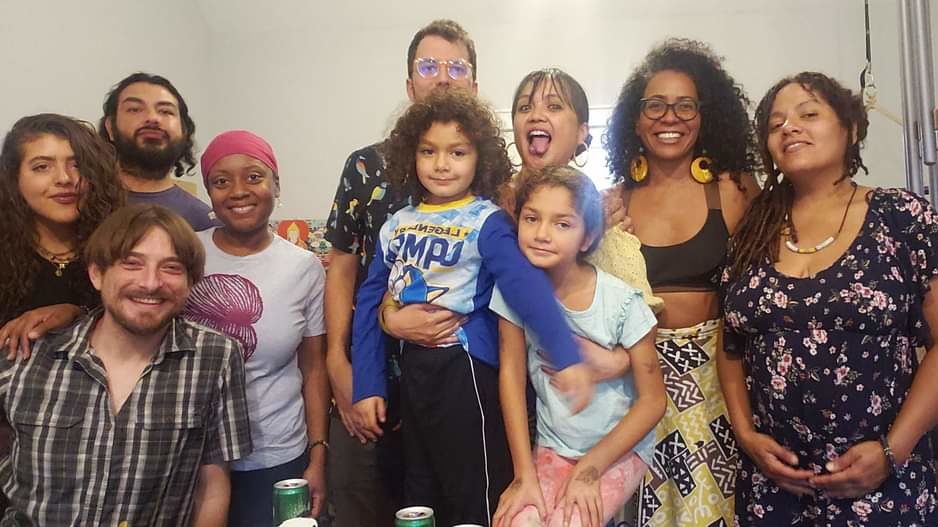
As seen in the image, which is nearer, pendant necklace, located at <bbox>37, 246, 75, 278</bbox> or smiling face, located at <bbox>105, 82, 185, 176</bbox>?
pendant necklace, located at <bbox>37, 246, 75, 278</bbox>

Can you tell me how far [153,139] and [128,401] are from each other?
0.47 metres

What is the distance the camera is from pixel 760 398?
898 millimetres

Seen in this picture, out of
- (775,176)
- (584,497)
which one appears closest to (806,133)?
(775,176)

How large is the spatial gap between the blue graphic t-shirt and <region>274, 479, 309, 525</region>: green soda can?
203mm

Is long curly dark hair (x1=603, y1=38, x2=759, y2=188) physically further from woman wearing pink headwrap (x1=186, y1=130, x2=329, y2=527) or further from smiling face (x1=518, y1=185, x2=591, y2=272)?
woman wearing pink headwrap (x1=186, y1=130, x2=329, y2=527)

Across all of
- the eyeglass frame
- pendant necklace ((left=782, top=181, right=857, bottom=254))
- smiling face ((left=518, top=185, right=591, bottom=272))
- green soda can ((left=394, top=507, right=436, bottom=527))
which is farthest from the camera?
the eyeglass frame

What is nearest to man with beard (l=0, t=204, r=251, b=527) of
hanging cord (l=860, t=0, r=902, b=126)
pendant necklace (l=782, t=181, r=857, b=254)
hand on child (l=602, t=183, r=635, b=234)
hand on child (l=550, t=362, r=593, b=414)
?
hand on child (l=550, t=362, r=593, b=414)

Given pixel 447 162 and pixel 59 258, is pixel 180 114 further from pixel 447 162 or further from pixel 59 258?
pixel 447 162

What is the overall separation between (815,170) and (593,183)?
0.31 meters

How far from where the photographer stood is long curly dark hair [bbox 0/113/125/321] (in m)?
0.89

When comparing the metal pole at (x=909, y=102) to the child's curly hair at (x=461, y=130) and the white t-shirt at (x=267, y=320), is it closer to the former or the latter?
the child's curly hair at (x=461, y=130)

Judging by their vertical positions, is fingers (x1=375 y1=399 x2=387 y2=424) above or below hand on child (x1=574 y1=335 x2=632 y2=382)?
below

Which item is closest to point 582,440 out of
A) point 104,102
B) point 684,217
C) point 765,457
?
point 765,457

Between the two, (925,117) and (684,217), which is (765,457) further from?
(925,117)
